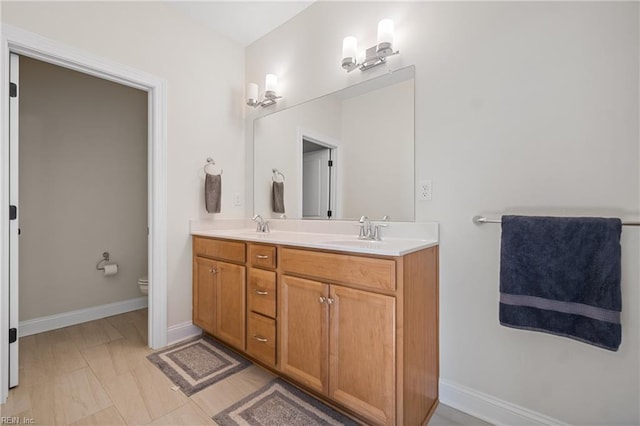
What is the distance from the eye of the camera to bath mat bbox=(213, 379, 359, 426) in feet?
4.55

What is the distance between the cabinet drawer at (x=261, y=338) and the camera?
1.66m

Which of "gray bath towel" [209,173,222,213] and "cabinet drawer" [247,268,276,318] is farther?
"gray bath towel" [209,173,222,213]

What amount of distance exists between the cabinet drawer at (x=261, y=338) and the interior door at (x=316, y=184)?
2.69ft

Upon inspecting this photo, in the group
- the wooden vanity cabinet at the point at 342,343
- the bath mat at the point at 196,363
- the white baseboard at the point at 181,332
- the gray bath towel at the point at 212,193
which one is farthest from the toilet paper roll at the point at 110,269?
the wooden vanity cabinet at the point at 342,343

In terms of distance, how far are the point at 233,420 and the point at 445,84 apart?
2038mm

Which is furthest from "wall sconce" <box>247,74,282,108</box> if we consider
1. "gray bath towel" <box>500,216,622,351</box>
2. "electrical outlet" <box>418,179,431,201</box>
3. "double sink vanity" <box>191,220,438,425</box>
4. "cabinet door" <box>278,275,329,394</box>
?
"gray bath towel" <box>500,216,622,351</box>

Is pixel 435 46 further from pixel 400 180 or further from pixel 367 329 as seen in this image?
pixel 367 329

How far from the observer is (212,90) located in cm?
246

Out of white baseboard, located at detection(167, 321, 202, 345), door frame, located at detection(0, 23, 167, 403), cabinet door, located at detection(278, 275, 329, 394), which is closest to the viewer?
cabinet door, located at detection(278, 275, 329, 394)

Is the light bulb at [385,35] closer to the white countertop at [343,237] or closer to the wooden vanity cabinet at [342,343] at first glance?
the white countertop at [343,237]

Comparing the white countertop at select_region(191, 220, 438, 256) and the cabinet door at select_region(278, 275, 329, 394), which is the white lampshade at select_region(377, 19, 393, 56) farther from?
the cabinet door at select_region(278, 275, 329, 394)

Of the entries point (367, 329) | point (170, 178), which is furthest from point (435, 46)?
point (170, 178)

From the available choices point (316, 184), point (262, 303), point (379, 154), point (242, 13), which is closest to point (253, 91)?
point (242, 13)

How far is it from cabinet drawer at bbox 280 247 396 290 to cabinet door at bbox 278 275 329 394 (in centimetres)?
7
